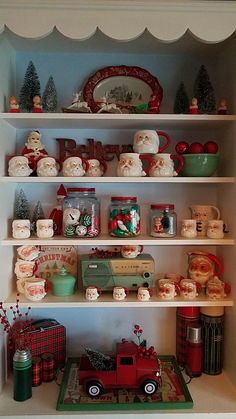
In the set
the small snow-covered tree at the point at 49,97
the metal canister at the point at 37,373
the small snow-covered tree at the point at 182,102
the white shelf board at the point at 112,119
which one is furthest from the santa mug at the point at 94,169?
the metal canister at the point at 37,373

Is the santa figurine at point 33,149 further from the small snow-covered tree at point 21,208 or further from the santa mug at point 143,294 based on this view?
the santa mug at point 143,294

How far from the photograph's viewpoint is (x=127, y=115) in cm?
125

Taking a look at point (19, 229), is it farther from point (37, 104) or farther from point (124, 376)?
point (124, 376)

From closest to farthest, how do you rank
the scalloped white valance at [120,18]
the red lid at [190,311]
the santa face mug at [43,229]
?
1. the scalloped white valance at [120,18]
2. the santa face mug at [43,229]
3. the red lid at [190,311]

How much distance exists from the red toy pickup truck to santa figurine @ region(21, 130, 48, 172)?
74 centimetres

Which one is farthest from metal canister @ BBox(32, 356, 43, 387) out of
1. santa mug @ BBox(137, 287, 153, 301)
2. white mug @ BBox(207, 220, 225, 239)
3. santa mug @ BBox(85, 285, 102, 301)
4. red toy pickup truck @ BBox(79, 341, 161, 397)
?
white mug @ BBox(207, 220, 225, 239)

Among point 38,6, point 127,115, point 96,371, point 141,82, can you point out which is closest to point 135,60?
point 141,82

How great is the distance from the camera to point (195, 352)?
1.37 m

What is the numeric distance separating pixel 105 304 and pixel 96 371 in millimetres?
223

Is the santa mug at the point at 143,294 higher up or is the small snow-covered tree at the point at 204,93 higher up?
the small snow-covered tree at the point at 204,93

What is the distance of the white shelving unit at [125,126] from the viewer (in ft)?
3.60

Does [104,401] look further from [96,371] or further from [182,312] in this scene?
[182,312]

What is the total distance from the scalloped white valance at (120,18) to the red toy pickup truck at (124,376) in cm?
105

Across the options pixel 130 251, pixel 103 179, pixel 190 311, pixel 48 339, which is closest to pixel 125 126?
pixel 103 179
